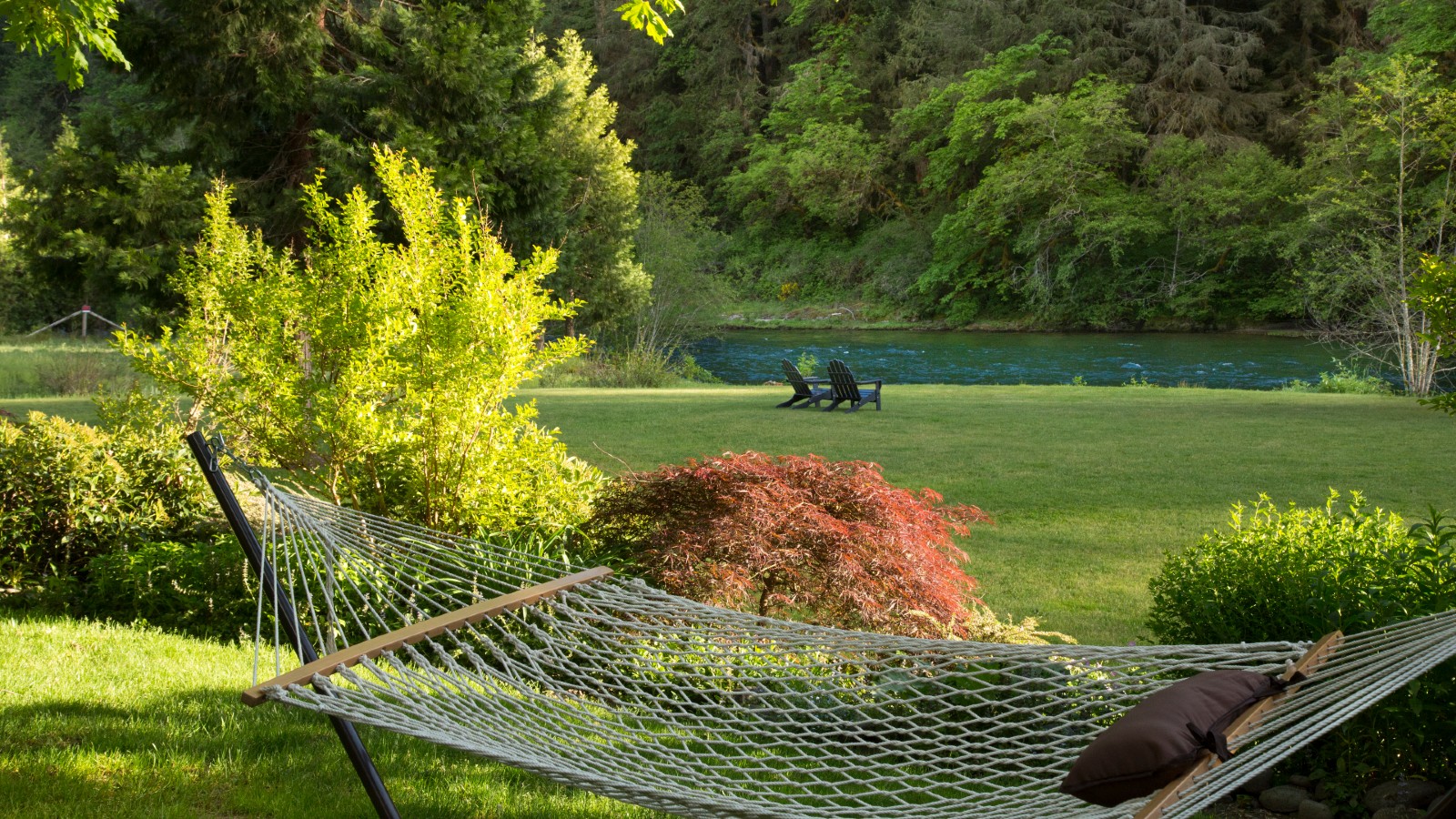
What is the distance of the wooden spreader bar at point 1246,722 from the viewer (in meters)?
1.33

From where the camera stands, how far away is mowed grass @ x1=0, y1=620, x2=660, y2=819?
7.49ft

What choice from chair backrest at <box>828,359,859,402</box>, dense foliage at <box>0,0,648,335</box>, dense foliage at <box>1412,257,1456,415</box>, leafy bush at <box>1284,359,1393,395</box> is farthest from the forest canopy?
dense foliage at <box>1412,257,1456,415</box>

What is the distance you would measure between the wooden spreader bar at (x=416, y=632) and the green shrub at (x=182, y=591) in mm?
1799

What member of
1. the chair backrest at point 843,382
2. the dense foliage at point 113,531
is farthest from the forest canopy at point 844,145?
the chair backrest at point 843,382

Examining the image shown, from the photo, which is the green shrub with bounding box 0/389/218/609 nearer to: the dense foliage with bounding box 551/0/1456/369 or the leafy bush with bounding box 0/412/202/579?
the leafy bush with bounding box 0/412/202/579

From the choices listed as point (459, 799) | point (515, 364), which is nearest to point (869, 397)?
point (515, 364)

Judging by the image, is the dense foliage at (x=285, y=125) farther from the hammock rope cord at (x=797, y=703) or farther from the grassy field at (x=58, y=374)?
the hammock rope cord at (x=797, y=703)

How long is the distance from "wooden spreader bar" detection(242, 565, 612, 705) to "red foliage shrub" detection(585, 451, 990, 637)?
776 millimetres

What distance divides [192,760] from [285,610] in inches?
28.6

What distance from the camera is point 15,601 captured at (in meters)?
4.00

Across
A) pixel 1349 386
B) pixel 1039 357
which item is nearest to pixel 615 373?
pixel 1039 357

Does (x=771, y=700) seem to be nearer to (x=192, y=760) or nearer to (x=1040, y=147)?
(x=192, y=760)

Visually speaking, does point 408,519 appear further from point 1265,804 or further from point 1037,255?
point 1037,255

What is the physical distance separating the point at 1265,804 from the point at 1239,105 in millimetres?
26727
